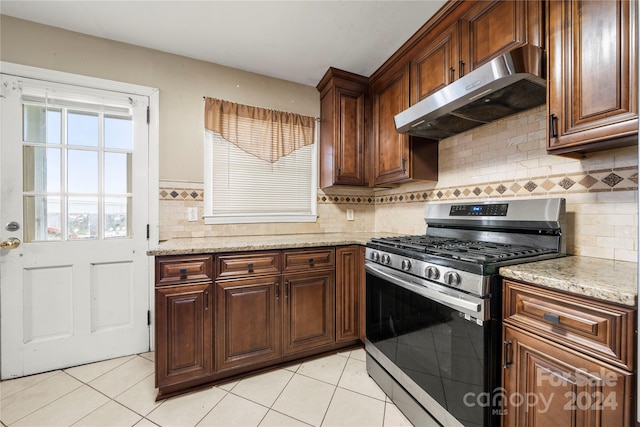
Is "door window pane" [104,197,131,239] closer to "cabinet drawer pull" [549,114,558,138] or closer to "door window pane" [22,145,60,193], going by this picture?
"door window pane" [22,145,60,193]

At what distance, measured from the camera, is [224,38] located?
204 cm

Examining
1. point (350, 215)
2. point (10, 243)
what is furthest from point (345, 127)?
point (10, 243)

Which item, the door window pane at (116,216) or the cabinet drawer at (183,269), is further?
the door window pane at (116,216)

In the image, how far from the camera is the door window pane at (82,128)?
199 cm

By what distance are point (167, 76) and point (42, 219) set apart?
1.48 meters

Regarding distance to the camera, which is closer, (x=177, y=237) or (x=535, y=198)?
(x=535, y=198)

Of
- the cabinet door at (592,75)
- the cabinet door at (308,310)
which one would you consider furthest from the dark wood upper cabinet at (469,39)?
the cabinet door at (308,310)

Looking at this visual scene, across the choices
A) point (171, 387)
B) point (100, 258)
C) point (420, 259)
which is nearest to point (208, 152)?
point (100, 258)

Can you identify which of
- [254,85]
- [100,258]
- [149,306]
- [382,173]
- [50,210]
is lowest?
[149,306]

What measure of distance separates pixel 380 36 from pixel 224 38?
1.23 metres

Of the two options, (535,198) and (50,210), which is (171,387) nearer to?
(50,210)

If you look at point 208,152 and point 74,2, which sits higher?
point 74,2

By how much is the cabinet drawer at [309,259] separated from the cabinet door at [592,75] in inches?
58.5

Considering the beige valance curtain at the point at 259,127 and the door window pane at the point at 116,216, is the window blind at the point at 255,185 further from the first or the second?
the door window pane at the point at 116,216
